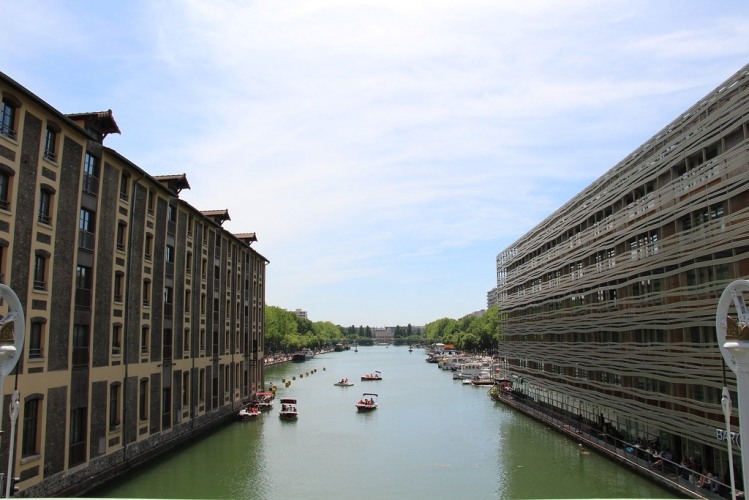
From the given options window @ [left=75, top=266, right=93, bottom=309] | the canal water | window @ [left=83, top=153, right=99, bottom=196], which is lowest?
the canal water

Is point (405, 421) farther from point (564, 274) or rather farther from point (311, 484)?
point (311, 484)

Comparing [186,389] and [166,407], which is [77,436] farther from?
[186,389]

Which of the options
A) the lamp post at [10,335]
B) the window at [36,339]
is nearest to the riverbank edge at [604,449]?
the lamp post at [10,335]

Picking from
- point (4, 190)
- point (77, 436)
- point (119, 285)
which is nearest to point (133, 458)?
point (77, 436)

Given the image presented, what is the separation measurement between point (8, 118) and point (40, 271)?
6292 millimetres

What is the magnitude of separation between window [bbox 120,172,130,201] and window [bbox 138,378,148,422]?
1062 cm

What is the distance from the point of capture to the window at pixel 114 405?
29.1 m

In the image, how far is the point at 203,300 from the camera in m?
44.6

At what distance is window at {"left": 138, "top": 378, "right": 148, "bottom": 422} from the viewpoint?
32425 millimetres

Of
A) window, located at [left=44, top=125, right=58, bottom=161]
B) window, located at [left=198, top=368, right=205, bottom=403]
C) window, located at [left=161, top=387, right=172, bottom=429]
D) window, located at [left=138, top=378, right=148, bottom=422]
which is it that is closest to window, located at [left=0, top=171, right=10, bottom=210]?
window, located at [left=44, top=125, right=58, bottom=161]

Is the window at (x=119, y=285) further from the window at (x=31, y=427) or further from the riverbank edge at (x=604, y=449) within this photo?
the riverbank edge at (x=604, y=449)

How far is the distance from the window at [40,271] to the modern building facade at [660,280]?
24506 millimetres

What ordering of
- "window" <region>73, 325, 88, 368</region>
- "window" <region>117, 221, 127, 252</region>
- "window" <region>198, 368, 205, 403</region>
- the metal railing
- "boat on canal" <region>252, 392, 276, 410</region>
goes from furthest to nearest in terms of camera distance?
1. "boat on canal" <region>252, 392, 276, 410</region>
2. "window" <region>198, 368, 205, 403</region>
3. "window" <region>117, 221, 127, 252</region>
4. "window" <region>73, 325, 88, 368</region>
5. the metal railing

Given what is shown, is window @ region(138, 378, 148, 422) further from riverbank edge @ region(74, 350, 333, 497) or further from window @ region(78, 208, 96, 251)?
window @ region(78, 208, 96, 251)
